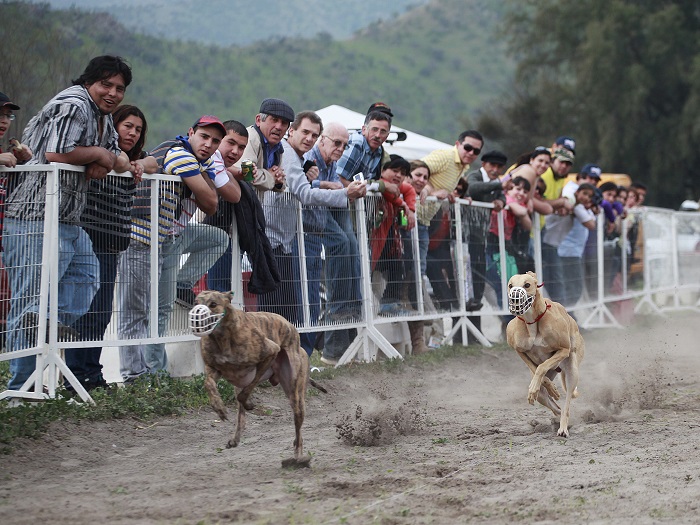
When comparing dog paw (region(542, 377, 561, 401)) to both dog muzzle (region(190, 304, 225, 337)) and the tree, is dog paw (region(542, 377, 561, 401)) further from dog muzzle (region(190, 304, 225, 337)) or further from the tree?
the tree

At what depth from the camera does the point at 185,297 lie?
9.13 metres

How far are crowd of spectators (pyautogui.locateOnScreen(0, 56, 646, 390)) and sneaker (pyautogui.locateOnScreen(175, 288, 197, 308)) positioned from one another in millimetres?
14

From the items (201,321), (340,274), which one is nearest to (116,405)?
(201,321)

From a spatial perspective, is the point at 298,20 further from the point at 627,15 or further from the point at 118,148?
the point at 118,148

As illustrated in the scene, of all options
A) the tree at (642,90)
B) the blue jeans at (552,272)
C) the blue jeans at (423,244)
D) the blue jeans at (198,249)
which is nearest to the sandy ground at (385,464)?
the blue jeans at (198,249)

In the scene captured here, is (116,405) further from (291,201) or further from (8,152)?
(291,201)

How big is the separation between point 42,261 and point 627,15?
36136mm

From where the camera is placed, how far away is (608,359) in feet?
43.5

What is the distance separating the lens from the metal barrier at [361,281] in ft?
26.3

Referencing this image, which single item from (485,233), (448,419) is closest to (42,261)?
(448,419)

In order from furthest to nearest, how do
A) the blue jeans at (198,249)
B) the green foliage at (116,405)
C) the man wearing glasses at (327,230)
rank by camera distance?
1. the man wearing glasses at (327,230)
2. the blue jeans at (198,249)
3. the green foliage at (116,405)

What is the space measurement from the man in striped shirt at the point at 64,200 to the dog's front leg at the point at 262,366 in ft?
6.14

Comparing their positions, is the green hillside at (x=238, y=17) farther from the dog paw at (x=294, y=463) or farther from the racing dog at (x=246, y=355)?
the dog paw at (x=294, y=463)

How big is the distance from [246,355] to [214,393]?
1.03ft
